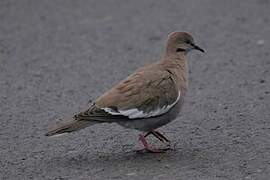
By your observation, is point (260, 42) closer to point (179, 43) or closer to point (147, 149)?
point (179, 43)

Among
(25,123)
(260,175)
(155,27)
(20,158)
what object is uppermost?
(155,27)

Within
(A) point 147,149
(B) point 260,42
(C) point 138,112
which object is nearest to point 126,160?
(A) point 147,149

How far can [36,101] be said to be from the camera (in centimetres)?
787

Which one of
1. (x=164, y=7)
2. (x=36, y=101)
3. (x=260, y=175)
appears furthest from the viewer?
(x=164, y=7)

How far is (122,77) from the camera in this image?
28.1 ft

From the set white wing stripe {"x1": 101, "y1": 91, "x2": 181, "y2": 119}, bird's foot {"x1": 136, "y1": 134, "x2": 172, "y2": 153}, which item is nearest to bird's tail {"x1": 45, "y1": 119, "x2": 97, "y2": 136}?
white wing stripe {"x1": 101, "y1": 91, "x2": 181, "y2": 119}

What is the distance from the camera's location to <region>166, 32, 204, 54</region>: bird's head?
674cm

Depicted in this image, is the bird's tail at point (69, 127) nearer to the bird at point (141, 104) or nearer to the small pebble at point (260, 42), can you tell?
the bird at point (141, 104)

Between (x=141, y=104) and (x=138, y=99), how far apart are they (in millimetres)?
47

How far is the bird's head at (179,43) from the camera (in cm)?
674

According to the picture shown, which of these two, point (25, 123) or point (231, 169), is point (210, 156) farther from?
point (25, 123)

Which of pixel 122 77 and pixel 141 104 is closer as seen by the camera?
pixel 141 104

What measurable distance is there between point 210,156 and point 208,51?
138 inches

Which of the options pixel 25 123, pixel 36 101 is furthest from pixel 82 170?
pixel 36 101
